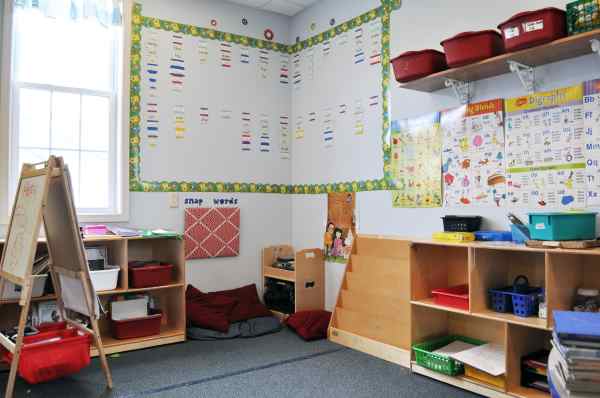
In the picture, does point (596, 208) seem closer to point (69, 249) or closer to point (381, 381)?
point (381, 381)

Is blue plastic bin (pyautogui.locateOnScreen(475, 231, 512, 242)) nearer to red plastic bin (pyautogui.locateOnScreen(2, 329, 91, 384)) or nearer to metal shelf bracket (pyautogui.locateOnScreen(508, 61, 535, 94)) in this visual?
metal shelf bracket (pyautogui.locateOnScreen(508, 61, 535, 94))

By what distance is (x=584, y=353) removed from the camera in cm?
115

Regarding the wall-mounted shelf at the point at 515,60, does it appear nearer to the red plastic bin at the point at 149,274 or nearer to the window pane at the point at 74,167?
the red plastic bin at the point at 149,274

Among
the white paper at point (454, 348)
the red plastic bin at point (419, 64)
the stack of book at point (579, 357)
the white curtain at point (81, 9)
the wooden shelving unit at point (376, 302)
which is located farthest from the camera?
the white curtain at point (81, 9)

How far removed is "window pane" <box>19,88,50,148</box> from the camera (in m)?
3.59

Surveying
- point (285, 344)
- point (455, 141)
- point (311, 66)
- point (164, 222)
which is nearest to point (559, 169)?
point (455, 141)

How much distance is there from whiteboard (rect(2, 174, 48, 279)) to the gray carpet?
68cm

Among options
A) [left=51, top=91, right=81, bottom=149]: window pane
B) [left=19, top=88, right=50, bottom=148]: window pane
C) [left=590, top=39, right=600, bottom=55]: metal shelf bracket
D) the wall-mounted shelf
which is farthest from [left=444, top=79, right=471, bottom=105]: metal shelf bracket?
[left=19, top=88, right=50, bottom=148]: window pane

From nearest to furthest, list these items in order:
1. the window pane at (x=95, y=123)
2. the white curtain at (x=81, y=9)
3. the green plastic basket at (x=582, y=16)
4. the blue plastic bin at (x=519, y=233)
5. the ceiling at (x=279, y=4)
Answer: the green plastic basket at (x=582, y=16) → the blue plastic bin at (x=519, y=233) → the white curtain at (x=81, y=9) → the window pane at (x=95, y=123) → the ceiling at (x=279, y=4)

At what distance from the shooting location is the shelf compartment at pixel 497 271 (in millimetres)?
2734

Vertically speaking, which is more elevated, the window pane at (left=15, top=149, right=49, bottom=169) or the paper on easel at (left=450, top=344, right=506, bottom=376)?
the window pane at (left=15, top=149, right=49, bottom=169)

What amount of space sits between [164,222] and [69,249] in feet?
4.19

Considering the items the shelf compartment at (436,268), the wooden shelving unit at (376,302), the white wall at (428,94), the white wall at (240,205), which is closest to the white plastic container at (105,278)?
the white wall at (240,205)

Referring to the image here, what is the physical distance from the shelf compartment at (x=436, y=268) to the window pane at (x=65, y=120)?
2.59 metres
